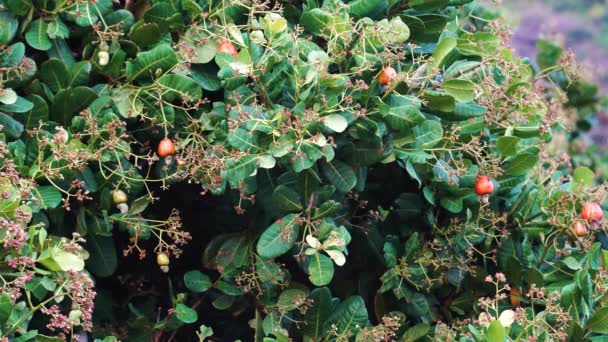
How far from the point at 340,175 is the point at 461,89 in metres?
0.38

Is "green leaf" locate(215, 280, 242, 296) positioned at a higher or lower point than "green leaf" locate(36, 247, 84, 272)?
lower

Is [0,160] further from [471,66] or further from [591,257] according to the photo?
[591,257]

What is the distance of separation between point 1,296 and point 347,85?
895mm

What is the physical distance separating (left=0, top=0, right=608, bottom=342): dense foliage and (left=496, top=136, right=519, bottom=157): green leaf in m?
0.01

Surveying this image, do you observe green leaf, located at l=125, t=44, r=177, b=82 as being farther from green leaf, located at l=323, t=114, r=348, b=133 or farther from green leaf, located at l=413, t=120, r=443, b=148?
green leaf, located at l=413, t=120, r=443, b=148

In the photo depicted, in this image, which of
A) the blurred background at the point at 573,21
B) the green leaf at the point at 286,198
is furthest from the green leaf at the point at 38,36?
the blurred background at the point at 573,21

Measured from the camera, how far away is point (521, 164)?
2.51m

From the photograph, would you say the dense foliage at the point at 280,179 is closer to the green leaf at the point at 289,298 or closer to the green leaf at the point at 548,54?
the green leaf at the point at 289,298

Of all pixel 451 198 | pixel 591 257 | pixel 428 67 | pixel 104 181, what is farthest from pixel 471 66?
pixel 104 181

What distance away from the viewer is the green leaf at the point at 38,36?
87.0 inches

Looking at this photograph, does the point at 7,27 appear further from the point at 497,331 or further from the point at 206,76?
the point at 497,331

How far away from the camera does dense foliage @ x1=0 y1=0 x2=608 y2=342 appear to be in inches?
82.5

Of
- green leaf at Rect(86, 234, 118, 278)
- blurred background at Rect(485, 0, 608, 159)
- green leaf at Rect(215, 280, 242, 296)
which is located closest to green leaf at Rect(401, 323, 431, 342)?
green leaf at Rect(215, 280, 242, 296)

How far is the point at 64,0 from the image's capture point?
2205mm
